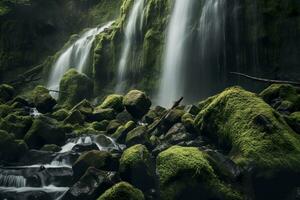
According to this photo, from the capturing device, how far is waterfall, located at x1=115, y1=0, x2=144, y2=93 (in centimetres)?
2702

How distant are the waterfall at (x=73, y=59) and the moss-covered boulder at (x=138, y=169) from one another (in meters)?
19.6

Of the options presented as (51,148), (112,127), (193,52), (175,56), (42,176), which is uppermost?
(193,52)

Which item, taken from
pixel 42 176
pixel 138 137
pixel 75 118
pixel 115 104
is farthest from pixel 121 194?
pixel 115 104

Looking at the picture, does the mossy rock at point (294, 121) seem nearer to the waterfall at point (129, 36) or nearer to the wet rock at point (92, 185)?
the wet rock at point (92, 185)

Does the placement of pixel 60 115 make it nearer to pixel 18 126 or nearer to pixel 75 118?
pixel 75 118

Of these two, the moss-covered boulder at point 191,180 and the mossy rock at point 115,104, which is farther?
the mossy rock at point 115,104

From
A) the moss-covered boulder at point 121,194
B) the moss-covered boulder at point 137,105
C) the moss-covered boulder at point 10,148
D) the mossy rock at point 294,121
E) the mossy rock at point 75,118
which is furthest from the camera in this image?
the mossy rock at point 75,118

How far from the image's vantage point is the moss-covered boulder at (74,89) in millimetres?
26094

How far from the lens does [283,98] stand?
14992 mm

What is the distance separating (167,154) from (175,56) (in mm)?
12731

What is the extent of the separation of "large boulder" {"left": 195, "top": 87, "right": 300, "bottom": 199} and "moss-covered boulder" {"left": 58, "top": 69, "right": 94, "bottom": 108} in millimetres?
13569

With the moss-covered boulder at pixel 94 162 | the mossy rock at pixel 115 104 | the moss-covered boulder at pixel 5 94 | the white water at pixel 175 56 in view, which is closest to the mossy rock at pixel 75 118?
the mossy rock at pixel 115 104

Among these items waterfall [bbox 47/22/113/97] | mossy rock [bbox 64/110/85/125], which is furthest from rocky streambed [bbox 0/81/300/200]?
waterfall [bbox 47/22/113/97]

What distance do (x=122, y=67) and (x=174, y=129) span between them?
44.0ft
